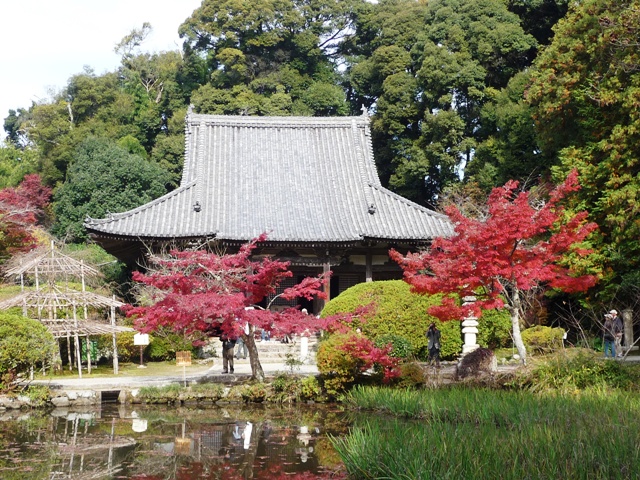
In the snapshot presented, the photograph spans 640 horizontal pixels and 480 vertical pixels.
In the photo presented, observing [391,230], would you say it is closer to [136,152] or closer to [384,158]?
[384,158]

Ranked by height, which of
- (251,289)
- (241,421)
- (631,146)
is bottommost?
(241,421)

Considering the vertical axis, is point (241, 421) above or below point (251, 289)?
below

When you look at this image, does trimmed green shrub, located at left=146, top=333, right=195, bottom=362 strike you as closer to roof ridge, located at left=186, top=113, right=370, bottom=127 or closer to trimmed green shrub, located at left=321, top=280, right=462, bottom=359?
trimmed green shrub, located at left=321, top=280, right=462, bottom=359

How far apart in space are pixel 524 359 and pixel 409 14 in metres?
27.9

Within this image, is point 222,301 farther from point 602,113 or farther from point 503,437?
point 602,113

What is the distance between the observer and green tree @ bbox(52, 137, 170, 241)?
32969mm

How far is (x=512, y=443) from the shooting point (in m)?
8.20

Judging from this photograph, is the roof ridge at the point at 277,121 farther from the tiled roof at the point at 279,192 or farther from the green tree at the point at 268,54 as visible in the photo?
the green tree at the point at 268,54

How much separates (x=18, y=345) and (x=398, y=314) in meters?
8.89

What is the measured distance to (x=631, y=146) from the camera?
2009 cm

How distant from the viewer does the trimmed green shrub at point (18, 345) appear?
1498 cm

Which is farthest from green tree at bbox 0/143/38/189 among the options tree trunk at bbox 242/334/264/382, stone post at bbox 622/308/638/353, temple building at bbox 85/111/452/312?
stone post at bbox 622/308/638/353

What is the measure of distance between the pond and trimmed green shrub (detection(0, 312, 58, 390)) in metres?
0.88

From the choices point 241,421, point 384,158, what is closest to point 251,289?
point 241,421
